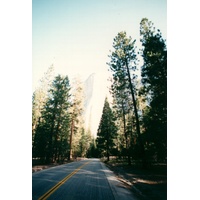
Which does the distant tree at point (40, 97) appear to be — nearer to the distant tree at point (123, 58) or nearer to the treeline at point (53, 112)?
the treeline at point (53, 112)

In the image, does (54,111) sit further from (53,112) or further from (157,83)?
(157,83)

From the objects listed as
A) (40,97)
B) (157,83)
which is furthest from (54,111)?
(157,83)

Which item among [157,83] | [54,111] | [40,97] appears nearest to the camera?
[157,83]

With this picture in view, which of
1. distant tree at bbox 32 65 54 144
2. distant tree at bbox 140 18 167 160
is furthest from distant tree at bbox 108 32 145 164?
distant tree at bbox 32 65 54 144

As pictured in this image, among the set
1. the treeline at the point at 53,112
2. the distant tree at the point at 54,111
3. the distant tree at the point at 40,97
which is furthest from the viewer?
the distant tree at the point at 40,97

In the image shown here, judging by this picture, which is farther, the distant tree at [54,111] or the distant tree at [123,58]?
the distant tree at [54,111]

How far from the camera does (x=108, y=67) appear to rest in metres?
23.1

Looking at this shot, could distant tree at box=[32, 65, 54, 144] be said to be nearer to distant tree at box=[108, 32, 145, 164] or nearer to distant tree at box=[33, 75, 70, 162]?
distant tree at box=[33, 75, 70, 162]

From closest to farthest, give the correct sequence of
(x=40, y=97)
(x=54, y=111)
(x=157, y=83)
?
(x=157, y=83) < (x=54, y=111) < (x=40, y=97)

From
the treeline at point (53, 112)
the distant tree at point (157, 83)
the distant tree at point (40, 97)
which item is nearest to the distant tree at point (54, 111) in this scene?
the treeline at point (53, 112)

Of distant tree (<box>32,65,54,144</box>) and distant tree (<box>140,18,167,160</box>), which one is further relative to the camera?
distant tree (<box>32,65,54,144</box>)
